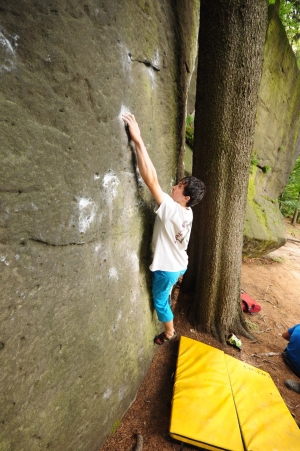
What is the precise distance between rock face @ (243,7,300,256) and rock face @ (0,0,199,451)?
4.40 metres

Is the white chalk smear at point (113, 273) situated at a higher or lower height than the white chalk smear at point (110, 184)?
lower

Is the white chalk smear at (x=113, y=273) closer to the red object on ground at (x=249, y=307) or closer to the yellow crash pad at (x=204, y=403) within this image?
the yellow crash pad at (x=204, y=403)

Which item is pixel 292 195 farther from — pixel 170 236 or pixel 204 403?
pixel 204 403

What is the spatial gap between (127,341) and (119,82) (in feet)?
7.68

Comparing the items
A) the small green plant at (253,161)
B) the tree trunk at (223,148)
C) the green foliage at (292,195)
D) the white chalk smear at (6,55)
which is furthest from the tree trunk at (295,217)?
the white chalk smear at (6,55)

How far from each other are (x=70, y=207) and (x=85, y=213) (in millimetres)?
138

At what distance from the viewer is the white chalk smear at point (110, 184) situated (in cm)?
176

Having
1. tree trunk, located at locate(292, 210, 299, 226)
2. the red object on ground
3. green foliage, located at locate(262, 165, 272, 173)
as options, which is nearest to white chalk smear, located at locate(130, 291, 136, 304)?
the red object on ground

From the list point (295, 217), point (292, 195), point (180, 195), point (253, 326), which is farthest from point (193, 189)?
point (295, 217)

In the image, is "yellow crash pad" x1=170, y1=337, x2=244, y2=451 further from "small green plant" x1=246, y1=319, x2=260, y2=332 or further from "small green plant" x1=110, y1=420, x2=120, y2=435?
"small green plant" x1=246, y1=319, x2=260, y2=332

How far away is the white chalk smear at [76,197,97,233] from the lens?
1.55 meters

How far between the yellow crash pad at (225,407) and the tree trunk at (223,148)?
0.86m

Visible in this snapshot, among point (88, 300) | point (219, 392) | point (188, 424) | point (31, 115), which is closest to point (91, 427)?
point (188, 424)

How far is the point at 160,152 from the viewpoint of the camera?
2621 mm
